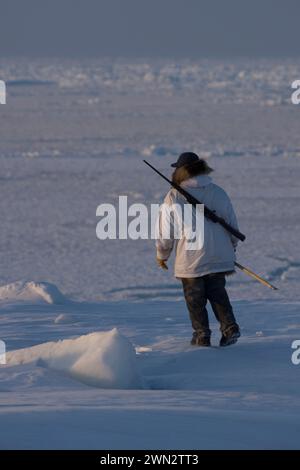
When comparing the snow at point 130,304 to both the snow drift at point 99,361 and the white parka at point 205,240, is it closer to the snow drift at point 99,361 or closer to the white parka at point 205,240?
the snow drift at point 99,361

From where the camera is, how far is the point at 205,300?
247 inches

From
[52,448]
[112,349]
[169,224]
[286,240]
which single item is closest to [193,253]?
[169,224]

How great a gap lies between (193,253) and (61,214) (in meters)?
7.37

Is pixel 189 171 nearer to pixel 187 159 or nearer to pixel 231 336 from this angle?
pixel 187 159

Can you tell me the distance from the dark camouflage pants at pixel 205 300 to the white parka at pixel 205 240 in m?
0.05

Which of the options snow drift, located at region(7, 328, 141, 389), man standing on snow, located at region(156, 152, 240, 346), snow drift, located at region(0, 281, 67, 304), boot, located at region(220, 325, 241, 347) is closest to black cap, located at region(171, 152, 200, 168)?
man standing on snow, located at region(156, 152, 240, 346)

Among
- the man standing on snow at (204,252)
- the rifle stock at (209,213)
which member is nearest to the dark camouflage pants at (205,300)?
the man standing on snow at (204,252)

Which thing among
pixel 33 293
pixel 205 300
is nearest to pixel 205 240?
pixel 205 300

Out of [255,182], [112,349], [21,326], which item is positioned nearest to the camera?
[112,349]

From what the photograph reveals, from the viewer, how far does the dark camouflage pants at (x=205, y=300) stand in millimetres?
6238

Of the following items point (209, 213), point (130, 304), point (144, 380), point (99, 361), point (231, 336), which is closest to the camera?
point (99, 361)

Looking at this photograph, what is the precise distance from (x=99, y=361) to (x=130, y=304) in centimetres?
268

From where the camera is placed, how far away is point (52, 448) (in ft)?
12.4
